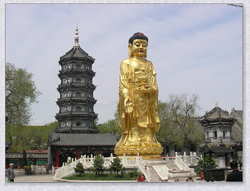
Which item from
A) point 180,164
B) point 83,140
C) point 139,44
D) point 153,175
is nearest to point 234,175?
point 153,175

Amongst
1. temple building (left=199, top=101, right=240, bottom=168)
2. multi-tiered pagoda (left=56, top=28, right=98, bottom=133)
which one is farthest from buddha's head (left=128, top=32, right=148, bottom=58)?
multi-tiered pagoda (left=56, top=28, right=98, bottom=133)

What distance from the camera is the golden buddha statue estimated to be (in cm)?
1636

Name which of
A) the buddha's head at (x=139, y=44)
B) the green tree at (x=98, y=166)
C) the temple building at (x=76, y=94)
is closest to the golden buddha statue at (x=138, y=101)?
the buddha's head at (x=139, y=44)

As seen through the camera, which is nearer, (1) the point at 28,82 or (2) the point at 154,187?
(2) the point at 154,187

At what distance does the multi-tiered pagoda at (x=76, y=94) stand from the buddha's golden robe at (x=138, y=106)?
56.8ft

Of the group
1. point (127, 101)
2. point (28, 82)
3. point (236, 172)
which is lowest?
point (236, 172)

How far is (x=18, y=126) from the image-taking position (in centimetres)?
2164

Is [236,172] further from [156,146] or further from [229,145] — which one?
[229,145]

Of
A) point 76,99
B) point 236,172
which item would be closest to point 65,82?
point 76,99

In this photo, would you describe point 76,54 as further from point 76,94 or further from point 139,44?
point 139,44

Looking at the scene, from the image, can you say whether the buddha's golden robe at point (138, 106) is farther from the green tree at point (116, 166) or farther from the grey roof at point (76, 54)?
the grey roof at point (76, 54)

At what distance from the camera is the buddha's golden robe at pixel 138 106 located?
16438mm

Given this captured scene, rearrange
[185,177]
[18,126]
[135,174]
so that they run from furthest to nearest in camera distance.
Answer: [18,126] → [135,174] → [185,177]

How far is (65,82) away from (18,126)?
14.0m
